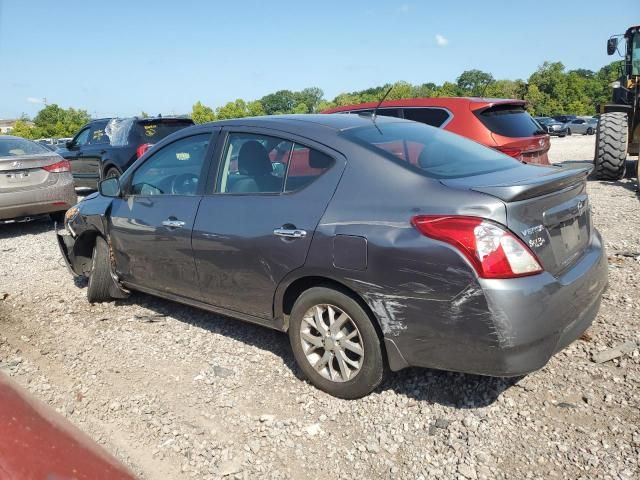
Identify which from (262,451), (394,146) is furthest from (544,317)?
(262,451)

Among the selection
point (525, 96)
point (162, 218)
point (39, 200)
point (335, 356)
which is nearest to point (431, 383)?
point (335, 356)

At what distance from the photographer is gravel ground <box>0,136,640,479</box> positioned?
2.68 meters

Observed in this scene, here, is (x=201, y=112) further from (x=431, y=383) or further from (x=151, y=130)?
(x=431, y=383)

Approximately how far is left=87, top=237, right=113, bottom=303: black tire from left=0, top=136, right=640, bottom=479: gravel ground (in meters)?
0.37

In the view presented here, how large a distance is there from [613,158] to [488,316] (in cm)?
932

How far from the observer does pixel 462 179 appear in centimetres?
295

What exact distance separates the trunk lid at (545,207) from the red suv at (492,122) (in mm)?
3794

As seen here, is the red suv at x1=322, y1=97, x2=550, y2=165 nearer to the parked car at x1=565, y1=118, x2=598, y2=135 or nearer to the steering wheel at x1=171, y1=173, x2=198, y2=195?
the steering wheel at x1=171, y1=173, x2=198, y2=195

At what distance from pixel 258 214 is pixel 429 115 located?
15.8ft

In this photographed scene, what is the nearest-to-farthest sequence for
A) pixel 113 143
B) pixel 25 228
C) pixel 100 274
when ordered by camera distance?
pixel 100 274 < pixel 25 228 < pixel 113 143

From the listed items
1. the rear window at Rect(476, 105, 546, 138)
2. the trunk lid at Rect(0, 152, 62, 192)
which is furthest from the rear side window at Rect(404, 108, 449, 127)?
the trunk lid at Rect(0, 152, 62, 192)

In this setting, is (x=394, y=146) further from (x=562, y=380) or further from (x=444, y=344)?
(x=562, y=380)

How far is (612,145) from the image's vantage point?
33.6 ft

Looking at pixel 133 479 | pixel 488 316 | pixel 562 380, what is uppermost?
pixel 133 479
